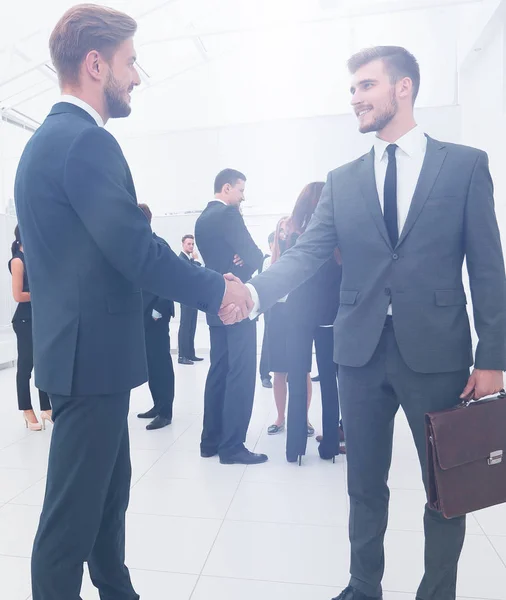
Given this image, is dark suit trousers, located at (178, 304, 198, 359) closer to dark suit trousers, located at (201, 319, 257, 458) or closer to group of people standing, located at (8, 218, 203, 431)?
group of people standing, located at (8, 218, 203, 431)

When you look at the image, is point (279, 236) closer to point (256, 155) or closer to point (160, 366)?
point (160, 366)

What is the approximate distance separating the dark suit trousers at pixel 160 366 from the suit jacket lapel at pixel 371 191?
241 centimetres

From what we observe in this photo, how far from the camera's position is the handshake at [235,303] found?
1.57m

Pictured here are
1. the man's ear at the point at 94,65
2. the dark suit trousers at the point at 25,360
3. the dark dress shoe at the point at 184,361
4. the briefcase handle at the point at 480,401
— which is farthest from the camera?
the dark dress shoe at the point at 184,361

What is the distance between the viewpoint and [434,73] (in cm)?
773

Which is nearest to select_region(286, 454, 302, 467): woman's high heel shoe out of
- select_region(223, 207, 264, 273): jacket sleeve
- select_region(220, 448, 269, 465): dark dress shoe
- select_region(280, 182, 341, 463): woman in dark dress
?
select_region(280, 182, 341, 463): woman in dark dress

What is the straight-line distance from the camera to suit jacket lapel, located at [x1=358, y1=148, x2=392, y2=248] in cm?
145

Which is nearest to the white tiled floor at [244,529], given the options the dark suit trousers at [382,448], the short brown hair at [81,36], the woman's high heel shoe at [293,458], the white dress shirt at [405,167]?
the woman's high heel shoe at [293,458]

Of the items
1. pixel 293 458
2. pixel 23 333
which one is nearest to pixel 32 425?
pixel 23 333

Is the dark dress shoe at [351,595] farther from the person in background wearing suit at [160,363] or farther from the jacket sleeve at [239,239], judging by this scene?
the person in background wearing suit at [160,363]

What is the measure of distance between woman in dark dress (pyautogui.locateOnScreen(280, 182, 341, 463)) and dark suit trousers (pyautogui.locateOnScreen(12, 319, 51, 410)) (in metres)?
1.81

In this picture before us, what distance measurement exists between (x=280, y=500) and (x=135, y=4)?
6.81m

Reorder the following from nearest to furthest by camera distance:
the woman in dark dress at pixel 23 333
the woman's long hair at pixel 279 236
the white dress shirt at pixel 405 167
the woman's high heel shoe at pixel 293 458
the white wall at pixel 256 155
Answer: the white dress shirt at pixel 405 167
the woman's high heel shoe at pixel 293 458
the woman's long hair at pixel 279 236
the woman in dark dress at pixel 23 333
the white wall at pixel 256 155

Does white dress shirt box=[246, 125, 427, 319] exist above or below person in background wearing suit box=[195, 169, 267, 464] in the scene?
above
